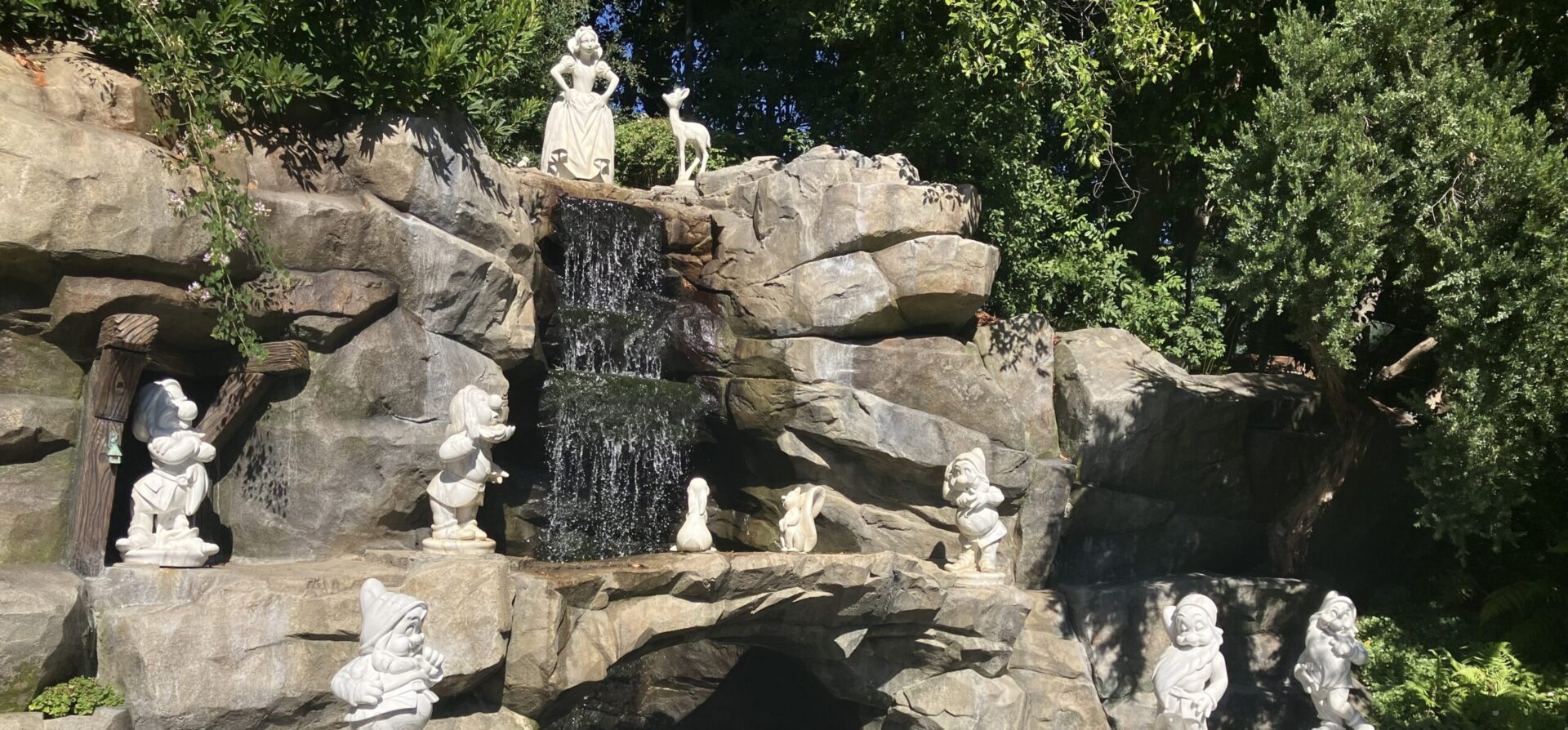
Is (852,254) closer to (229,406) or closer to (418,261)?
(418,261)

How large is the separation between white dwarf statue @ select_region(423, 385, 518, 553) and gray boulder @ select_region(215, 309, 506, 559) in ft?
2.14

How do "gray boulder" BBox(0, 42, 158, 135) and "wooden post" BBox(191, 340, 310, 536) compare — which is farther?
"wooden post" BBox(191, 340, 310, 536)

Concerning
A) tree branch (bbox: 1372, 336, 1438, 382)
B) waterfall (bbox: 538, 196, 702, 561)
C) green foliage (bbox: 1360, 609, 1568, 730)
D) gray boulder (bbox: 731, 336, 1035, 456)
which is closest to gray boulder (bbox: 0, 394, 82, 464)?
waterfall (bbox: 538, 196, 702, 561)

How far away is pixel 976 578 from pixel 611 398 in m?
3.88

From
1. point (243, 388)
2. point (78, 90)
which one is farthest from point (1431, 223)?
point (78, 90)

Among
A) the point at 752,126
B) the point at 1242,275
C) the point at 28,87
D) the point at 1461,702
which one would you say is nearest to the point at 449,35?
the point at 28,87

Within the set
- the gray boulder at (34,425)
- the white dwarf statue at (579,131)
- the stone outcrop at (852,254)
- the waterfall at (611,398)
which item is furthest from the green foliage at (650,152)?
the gray boulder at (34,425)

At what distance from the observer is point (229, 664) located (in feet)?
27.3

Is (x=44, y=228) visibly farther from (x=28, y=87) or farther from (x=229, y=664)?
(x=229, y=664)

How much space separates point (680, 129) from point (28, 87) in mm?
7906

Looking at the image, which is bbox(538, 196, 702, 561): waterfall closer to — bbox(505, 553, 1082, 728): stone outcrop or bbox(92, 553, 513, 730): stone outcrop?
bbox(505, 553, 1082, 728): stone outcrop

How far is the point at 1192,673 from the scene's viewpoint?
842 cm

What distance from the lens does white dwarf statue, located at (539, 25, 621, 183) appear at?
14.2 meters

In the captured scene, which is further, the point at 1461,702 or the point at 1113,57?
the point at 1113,57
